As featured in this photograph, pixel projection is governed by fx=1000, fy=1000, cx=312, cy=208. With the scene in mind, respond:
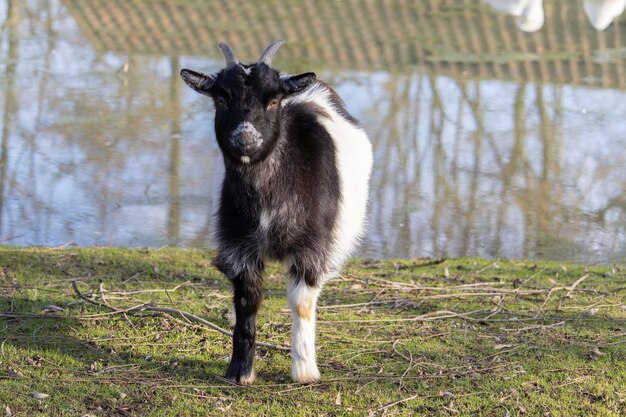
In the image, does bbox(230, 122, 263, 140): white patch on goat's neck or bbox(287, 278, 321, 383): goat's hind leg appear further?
bbox(287, 278, 321, 383): goat's hind leg

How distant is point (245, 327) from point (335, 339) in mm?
800

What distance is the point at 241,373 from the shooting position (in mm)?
5016

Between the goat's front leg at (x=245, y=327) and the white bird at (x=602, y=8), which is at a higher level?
the white bird at (x=602, y=8)

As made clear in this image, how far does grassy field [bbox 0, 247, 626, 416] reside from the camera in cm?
485

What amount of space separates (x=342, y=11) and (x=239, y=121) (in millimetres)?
11107

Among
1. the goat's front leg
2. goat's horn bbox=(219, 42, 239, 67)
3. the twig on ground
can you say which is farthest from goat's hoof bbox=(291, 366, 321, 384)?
goat's horn bbox=(219, 42, 239, 67)

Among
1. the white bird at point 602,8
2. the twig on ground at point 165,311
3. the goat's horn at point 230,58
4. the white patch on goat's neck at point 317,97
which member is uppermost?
the white bird at point 602,8

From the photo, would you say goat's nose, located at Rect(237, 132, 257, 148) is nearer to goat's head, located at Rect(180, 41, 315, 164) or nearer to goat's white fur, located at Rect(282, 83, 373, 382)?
goat's head, located at Rect(180, 41, 315, 164)

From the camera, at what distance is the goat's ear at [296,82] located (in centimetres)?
488

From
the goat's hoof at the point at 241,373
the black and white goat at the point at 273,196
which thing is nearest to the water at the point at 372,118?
the black and white goat at the point at 273,196

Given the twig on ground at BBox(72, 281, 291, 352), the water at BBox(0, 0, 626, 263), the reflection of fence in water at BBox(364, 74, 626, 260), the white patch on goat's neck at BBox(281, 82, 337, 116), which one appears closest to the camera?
the white patch on goat's neck at BBox(281, 82, 337, 116)

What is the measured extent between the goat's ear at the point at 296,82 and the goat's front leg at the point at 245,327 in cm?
93

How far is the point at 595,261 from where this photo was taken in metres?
7.79

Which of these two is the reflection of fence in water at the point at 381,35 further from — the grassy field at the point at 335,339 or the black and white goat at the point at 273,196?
the black and white goat at the point at 273,196
